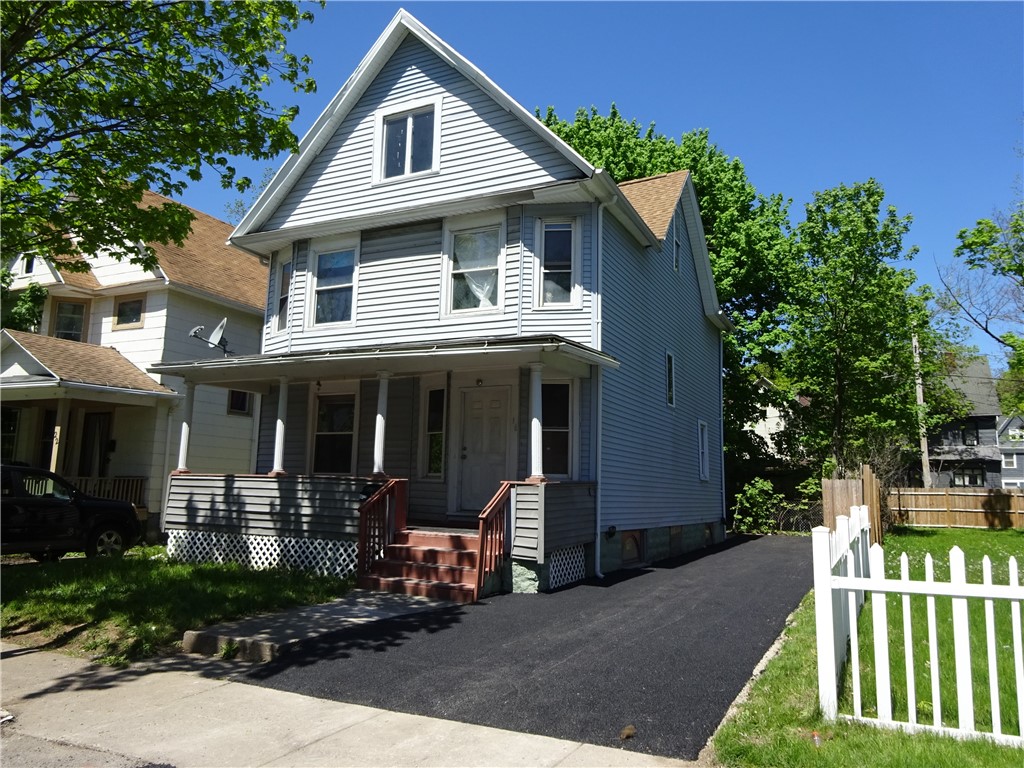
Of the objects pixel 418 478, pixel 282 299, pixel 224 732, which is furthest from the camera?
pixel 282 299

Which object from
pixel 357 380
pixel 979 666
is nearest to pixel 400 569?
pixel 357 380

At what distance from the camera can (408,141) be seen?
579 inches

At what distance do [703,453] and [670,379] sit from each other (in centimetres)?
360

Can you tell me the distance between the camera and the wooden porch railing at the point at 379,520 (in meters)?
11.1

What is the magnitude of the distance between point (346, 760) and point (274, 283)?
43.5ft

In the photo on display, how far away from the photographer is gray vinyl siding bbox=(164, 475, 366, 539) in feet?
39.0

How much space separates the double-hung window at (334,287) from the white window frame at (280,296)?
690 mm

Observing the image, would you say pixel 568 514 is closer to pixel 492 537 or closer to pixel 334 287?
pixel 492 537

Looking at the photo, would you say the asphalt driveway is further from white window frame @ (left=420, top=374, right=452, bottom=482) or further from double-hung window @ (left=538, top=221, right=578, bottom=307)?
double-hung window @ (left=538, top=221, right=578, bottom=307)

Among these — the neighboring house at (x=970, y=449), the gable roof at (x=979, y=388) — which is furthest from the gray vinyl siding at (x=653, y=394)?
the gable roof at (x=979, y=388)

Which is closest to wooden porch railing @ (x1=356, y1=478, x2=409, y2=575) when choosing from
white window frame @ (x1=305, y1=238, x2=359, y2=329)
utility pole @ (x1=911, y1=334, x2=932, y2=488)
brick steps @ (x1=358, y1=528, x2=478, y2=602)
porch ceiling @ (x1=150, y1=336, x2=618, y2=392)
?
brick steps @ (x1=358, y1=528, x2=478, y2=602)

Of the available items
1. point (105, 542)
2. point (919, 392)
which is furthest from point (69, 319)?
Result: point (919, 392)

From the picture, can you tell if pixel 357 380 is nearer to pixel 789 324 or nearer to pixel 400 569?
pixel 400 569

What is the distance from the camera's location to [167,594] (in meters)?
9.27
